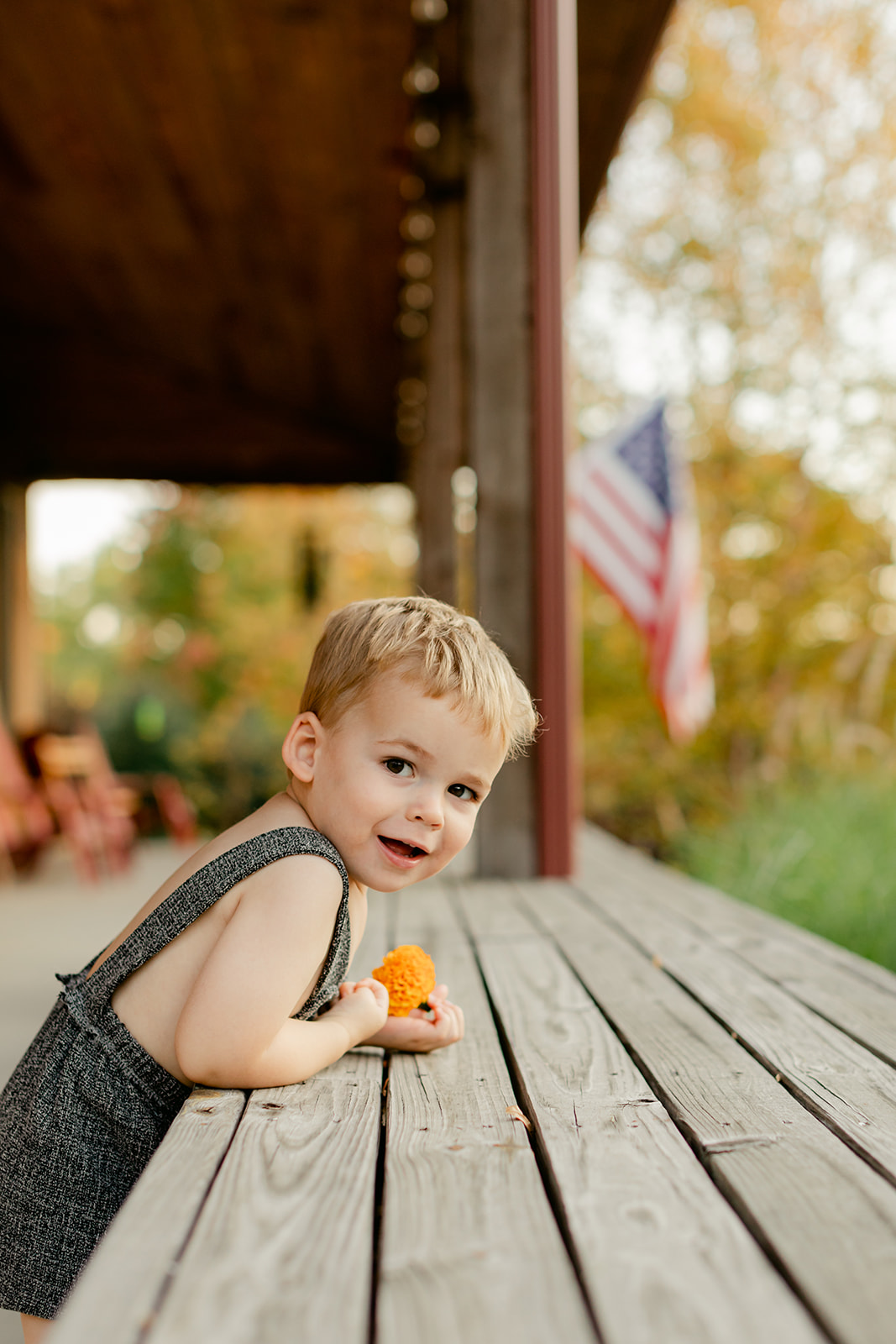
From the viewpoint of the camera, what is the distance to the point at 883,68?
10.0 m

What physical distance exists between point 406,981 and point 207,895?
345mm

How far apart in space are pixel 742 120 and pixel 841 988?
10862mm

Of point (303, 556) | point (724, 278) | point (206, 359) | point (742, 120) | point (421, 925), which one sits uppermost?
point (742, 120)

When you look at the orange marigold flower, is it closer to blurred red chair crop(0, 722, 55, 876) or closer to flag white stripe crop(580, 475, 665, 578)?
flag white stripe crop(580, 475, 665, 578)

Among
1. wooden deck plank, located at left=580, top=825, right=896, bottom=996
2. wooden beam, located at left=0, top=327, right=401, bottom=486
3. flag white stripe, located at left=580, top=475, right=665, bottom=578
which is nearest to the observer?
wooden deck plank, located at left=580, top=825, right=896, bottom=996

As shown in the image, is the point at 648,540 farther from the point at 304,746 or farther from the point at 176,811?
the point at 304,746

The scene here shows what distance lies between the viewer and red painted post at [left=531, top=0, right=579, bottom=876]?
3107mm

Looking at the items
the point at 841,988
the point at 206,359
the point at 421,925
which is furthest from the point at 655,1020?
the point at 206,359

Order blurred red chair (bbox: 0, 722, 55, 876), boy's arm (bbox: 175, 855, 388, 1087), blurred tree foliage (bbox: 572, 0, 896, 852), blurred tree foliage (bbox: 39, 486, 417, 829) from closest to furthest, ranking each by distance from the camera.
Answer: boy's arm (bbox: 175, 855, 388, 1087), blurred red chair (bbox: 0, 722, 55, 876), blurred tree foliage (bbox: 572, 0, 896, 852), blurred tree foliage (bbox: 39, 486, 417, 829)

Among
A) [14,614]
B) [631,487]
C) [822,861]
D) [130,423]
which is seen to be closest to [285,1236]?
[822,861]

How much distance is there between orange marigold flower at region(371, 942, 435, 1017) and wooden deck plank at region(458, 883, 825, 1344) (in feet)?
0.51

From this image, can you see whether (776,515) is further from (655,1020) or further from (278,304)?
(655,1020)

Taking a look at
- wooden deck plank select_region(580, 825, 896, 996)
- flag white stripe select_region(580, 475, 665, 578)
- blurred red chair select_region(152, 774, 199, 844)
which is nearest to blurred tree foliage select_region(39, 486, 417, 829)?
blurred red chair select_region(152, 774, 199, 844)

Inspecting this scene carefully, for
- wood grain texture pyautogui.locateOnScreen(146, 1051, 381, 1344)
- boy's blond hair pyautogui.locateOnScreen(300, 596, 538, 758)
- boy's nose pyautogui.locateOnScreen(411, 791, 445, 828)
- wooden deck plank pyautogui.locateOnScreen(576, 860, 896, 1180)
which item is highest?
boy's blond hair pyautogui.locateOnScreen(300, 596, 538, 758)
